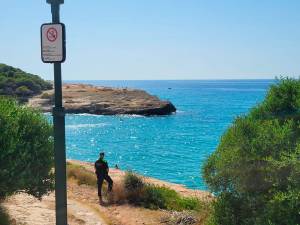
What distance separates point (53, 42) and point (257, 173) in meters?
4.61

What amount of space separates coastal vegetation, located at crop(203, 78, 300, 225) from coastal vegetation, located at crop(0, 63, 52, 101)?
9167 cm

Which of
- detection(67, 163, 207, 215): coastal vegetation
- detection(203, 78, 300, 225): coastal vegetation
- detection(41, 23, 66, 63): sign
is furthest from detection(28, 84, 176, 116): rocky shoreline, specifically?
detection(41, 23, 66, 63): sign

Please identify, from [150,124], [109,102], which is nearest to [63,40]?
[150,124]

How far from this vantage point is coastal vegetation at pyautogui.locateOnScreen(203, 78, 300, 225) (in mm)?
7707

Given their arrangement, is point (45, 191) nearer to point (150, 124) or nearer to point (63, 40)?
point (63, 40)

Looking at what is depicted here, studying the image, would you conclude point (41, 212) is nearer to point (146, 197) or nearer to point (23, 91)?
point (146, 197)

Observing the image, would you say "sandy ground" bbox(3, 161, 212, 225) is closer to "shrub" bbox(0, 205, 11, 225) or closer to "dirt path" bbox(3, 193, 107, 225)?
"dirt path" bbox(3, 193, 107, 225)

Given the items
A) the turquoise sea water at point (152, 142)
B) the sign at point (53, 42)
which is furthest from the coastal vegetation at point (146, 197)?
the turquoise sea water at point (152, 142)

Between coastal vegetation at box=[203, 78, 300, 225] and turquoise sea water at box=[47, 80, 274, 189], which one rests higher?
coastal vegetation at box=[203, 78, 300, 225]

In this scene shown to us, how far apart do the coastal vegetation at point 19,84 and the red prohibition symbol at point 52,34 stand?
93.2 metres

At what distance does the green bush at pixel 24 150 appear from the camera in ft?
33.8

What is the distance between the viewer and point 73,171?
21797 millimetres

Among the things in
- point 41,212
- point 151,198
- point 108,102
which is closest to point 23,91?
point 108,102

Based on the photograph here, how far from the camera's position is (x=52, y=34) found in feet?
22.1
